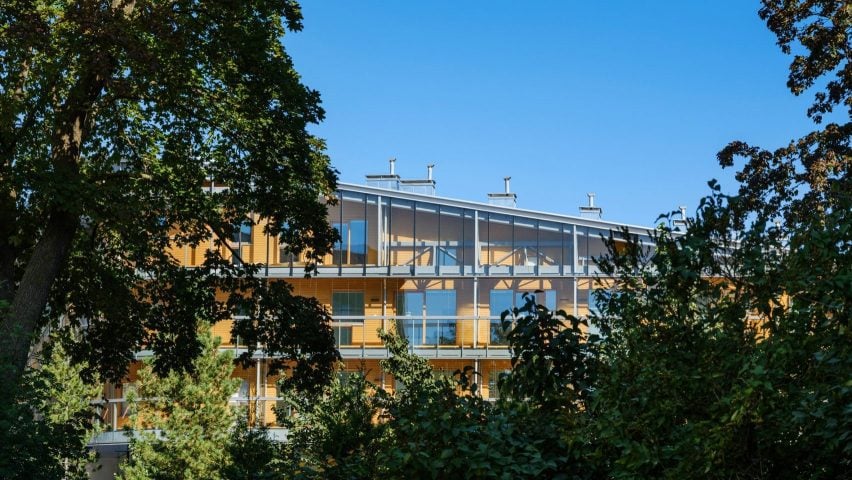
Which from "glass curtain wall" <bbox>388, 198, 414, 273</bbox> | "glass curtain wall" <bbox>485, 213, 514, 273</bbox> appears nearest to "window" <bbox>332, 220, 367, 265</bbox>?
"glass curtain wall" <bbox>388, 198, 414, 273</bbox>

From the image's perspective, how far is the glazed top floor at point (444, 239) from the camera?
4119 cm

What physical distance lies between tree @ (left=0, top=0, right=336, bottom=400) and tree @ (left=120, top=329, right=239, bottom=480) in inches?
433

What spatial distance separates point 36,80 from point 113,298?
430 cm

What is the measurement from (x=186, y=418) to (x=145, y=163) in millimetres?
14815

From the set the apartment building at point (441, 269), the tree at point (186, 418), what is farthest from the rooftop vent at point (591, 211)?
the tree at point (186, 418)

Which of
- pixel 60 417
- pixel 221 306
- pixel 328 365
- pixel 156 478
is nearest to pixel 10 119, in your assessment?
pixel 221 306

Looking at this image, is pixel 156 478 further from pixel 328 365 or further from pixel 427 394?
pixel 427 394

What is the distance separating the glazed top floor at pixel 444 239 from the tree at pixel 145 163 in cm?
1930

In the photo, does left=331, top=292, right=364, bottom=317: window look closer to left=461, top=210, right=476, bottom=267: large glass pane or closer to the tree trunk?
left=461, top=210, right=476, bottom=267: large glass pane

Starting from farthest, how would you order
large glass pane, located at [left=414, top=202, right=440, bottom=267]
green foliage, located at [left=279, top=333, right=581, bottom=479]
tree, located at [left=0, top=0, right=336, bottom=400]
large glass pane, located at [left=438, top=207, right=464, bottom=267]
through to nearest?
1. large glass pane, located at [left=414, top=202, right=440, bottom=267]
2. large glass pane, located at [left=438, top=207, right=464, bottom=267]
3. tree, located at [left=0, top=0, right=336, bottom=400]
4. green foliage, located at [left=279, top=333, right=581, bottom=479]

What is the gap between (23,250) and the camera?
68.4 feet

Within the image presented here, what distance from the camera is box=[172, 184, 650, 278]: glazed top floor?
4119cm

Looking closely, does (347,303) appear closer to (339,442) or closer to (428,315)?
(428,315)

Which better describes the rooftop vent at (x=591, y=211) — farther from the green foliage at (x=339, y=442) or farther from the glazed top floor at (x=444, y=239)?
the green foliage at (x=339, y=442)
